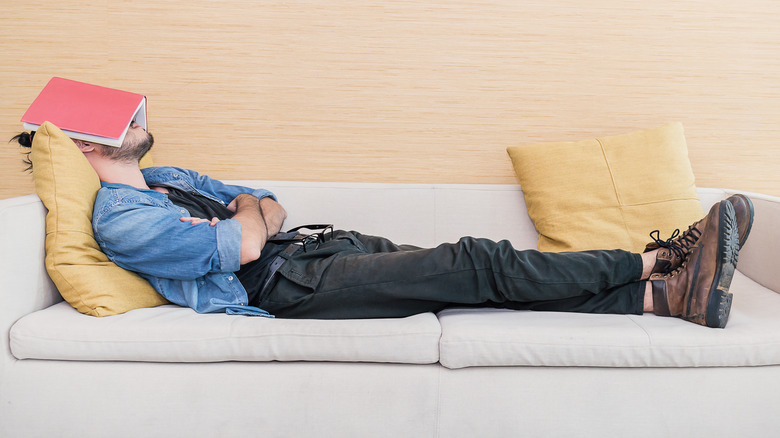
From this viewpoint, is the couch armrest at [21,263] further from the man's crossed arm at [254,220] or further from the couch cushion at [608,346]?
the couch cushion at [608,346]

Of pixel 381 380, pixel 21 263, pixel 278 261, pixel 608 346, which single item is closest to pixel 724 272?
pixel 608 346

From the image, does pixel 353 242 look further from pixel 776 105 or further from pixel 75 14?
pixel 776 105

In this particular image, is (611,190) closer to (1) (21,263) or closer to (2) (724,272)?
(2) (724,272)

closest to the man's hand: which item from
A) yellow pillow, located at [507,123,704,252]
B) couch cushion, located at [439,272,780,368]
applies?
couch cushion, located at [439,272,780,368]

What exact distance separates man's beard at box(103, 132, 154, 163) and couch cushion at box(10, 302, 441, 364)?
1.85 feet

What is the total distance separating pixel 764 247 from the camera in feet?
6.41

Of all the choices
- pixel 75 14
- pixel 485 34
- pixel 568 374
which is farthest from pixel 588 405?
pixel 75 14

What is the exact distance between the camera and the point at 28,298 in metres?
1.57

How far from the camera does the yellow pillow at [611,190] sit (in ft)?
6.72

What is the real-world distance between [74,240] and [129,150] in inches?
13.9

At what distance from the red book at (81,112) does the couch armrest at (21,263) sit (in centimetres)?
24

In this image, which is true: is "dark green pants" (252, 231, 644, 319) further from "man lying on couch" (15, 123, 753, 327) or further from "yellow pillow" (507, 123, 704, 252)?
"yellow pillow" (507, 123, 704, 252)

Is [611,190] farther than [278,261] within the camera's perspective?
Yes

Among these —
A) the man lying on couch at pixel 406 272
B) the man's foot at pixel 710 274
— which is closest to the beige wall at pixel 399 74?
the man lying on couch at pixel 406 272
